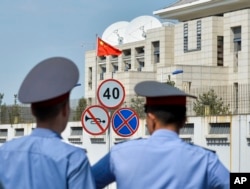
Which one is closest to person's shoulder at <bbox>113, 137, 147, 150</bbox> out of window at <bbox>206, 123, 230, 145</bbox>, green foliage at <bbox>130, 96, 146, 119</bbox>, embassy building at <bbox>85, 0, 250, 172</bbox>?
window at <bbox>206, 123, 230, 145</bbox>

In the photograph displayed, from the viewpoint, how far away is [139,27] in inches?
3696

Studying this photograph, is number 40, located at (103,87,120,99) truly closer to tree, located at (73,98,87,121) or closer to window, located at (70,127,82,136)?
window, located at (70,127,82,136)

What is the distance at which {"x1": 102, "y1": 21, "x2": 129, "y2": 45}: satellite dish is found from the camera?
96.4 meters

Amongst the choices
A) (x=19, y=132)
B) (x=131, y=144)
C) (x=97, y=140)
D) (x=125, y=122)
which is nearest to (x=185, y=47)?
(x=19, y=132)

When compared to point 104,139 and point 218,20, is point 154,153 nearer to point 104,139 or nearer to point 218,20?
point 104,139

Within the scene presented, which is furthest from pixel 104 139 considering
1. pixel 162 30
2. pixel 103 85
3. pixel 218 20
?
pixel 162 30

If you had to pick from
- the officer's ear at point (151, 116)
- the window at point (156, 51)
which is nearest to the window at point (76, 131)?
the officer's ear at point (151, 116)

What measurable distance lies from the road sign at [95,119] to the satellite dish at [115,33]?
7594cm

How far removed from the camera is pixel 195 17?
88062 mm

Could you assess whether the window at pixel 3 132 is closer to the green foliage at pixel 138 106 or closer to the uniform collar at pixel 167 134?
the green foliage at pixel 138 106

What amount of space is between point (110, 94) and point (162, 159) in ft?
46.9

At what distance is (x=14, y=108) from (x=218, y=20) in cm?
3580

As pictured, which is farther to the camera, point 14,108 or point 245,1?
point 245,1

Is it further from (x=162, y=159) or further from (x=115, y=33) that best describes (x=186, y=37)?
(x=162, y=159)
